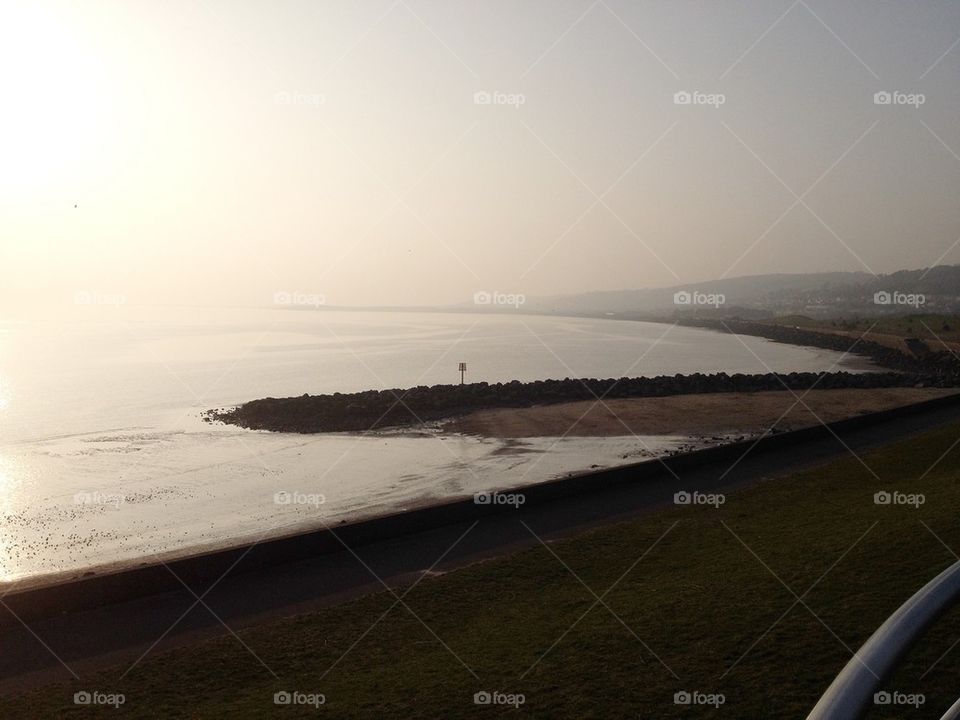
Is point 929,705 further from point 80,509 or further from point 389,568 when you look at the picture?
point 80,509

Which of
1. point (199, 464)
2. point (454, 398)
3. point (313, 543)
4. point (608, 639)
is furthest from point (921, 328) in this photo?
point (608, 639)

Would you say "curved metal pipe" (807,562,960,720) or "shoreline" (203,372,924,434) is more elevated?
"shoreline" (203,372,924,434)

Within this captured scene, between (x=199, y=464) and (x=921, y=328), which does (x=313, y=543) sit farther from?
(x=921, y=328)

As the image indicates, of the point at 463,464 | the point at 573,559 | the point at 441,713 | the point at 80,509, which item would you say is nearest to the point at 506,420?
the point at 463,464

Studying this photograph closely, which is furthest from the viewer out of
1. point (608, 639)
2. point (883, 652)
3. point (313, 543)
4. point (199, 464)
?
point (199, 464)

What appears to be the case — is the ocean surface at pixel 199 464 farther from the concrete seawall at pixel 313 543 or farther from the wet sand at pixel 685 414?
the concrete seawall at pixel 313 543

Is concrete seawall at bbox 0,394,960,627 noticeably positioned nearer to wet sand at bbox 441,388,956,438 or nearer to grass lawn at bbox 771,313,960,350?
wet sand at bbox 441,388,956,438

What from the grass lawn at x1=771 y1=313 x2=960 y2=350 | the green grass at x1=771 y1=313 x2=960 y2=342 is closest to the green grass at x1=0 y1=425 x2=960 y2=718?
the grass lawn at x1=771 y1=313 x2=960 y2=350
